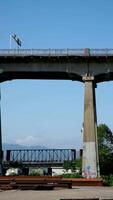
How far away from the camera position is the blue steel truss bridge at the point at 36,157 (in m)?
118

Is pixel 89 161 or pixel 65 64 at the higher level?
pixel 65 64

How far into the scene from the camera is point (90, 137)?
5147cm

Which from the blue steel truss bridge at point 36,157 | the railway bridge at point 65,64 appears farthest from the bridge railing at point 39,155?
the railway bridge at point 65,64

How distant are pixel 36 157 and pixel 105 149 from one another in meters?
58.1

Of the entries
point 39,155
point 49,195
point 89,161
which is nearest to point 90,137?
point 89,161

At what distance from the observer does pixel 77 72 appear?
55.3 meters

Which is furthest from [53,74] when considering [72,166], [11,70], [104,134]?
[72,166]

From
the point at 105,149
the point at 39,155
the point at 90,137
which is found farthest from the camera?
the point at 39,155

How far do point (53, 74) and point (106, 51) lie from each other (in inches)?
298

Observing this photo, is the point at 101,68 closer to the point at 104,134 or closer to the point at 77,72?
the point at 77,72

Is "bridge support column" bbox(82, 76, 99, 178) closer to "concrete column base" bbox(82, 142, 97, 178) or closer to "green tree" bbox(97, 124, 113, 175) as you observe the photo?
"concrete column base" bbox(82, 142, 97, 178)

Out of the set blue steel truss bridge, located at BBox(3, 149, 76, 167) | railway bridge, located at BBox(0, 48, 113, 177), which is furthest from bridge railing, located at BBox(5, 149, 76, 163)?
railway bridge, located at BBox(0, 48, 113, 177)

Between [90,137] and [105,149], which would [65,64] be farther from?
[105,149]

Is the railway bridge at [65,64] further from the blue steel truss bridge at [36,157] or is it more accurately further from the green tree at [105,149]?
the blue steel truss bridge at [36,157]
